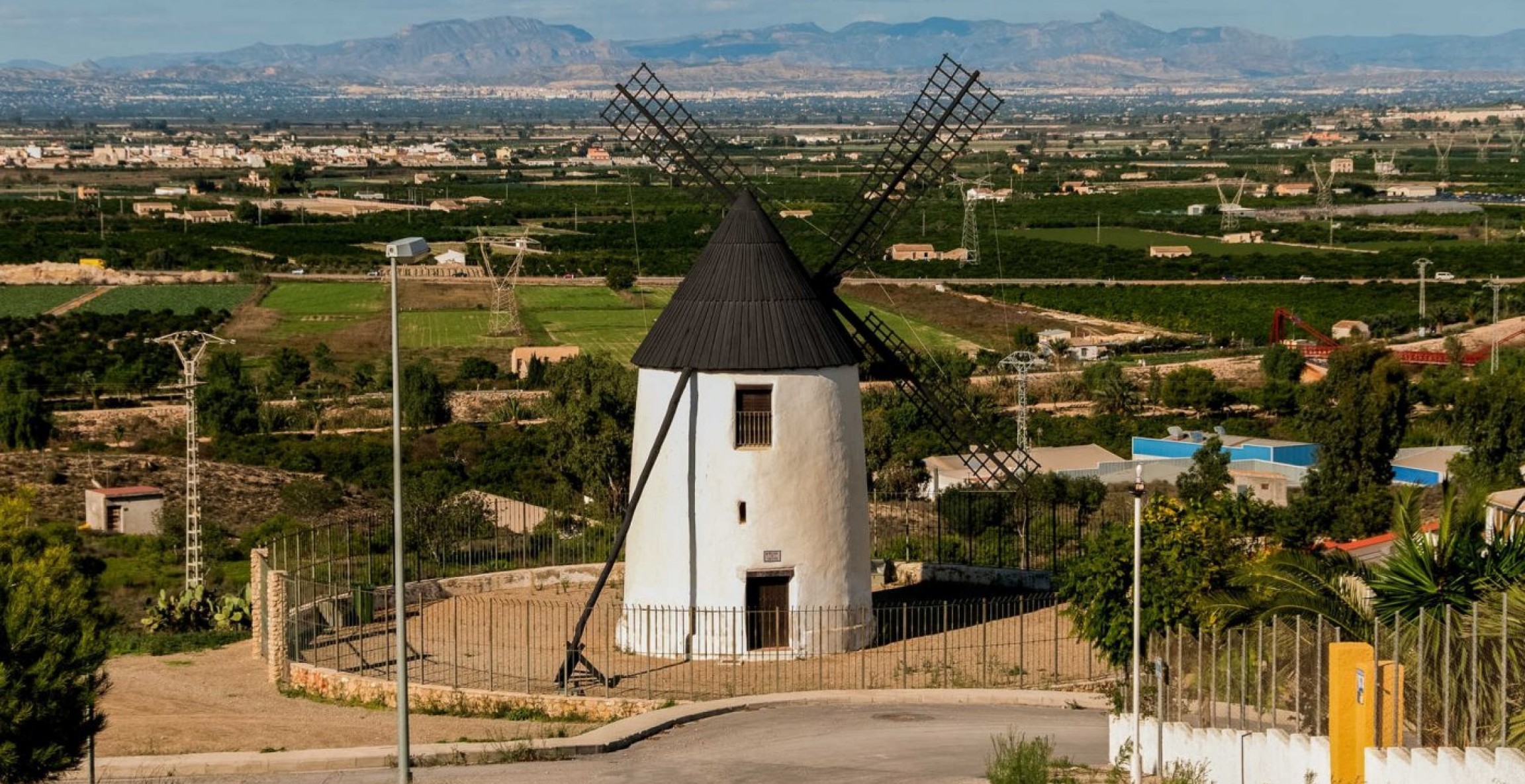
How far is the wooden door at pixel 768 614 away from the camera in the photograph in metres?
25.3

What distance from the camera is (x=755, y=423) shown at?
82.3 feet

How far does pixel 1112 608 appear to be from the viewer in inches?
904

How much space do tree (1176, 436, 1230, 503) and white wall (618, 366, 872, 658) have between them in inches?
528

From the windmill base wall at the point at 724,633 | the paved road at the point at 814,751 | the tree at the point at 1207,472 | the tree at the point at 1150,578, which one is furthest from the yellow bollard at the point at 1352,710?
the tree at the point at 1207,472

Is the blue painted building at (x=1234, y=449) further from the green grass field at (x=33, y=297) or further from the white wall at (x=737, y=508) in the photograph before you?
the green grass field at (x=33, y=297)

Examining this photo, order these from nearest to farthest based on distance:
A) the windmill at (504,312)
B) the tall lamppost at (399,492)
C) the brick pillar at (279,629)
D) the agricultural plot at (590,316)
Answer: the tall lamppost at (399,492) < the brick pillar at (279,629) < the agricultural plot at (590,316) < the windmill at (504,312)

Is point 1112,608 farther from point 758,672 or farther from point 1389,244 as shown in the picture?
point 1389,244

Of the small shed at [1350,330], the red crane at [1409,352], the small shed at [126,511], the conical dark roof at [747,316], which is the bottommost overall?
the small shed at [126,511]

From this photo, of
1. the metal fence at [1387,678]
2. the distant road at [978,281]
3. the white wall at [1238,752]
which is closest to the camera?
Result: the metal fence at [1387,678]

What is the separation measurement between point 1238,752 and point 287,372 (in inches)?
2392

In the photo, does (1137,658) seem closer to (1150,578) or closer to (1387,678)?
(1387,678)

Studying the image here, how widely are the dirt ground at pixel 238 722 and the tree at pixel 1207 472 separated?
18175mm

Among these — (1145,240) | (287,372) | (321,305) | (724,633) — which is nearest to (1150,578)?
(724,633)

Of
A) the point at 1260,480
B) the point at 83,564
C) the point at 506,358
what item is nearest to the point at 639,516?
the point at 83,564
